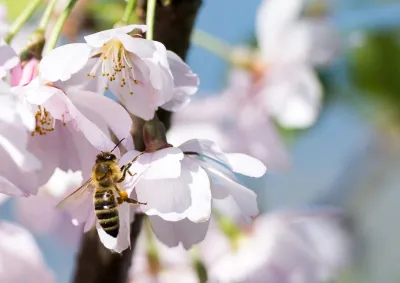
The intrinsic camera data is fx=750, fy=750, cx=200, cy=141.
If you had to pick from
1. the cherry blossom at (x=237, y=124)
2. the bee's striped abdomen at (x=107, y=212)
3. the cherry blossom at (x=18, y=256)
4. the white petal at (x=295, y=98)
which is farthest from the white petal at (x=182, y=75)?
the white petal at (x=295, y=98)

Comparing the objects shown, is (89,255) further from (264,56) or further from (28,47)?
(264,56)

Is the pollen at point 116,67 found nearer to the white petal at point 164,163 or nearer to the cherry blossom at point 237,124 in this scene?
the white petal at point 164,163

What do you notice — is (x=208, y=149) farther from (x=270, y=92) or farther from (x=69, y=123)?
(x=270, y=92)

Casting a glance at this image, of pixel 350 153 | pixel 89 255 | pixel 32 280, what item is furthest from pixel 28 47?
pixel 350 153

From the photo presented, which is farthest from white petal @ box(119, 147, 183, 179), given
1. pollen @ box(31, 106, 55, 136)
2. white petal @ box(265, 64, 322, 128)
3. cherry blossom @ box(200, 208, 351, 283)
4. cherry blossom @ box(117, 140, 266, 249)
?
white petal @ box(265, 64, 322, 128)

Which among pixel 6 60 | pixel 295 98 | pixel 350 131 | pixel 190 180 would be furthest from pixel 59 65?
pixel 350 131
